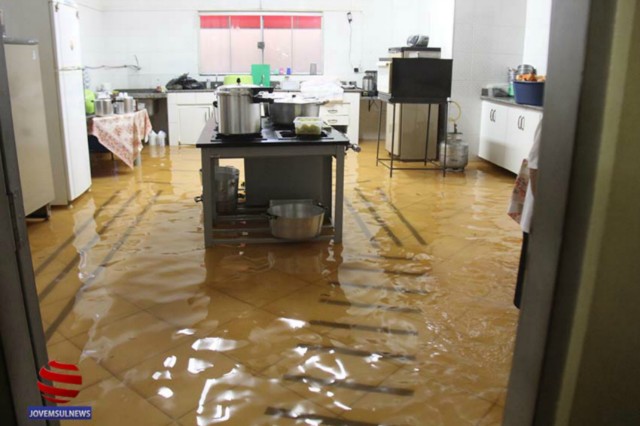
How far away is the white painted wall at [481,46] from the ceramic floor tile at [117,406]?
5.40 metres

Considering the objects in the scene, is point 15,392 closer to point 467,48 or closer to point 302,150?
point 302,150

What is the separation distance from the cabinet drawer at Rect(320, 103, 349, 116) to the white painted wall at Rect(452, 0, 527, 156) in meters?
1.69

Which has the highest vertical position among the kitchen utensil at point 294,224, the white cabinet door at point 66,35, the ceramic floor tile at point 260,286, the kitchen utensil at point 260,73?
the white cabinet door at point 66,35

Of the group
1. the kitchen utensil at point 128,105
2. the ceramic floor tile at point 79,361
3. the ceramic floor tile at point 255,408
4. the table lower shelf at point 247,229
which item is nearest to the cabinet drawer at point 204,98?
the kitchen utensil at point 128,105

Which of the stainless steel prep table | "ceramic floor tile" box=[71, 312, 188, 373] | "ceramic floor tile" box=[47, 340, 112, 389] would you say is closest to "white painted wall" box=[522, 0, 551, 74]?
the stainless steel prep table

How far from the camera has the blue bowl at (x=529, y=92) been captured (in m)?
5.23

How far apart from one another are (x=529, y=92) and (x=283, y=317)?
3.87 m

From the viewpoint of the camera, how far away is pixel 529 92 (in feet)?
17.5

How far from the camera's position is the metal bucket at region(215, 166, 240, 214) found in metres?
4.18

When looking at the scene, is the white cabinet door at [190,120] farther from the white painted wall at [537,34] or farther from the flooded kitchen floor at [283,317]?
the white painted wall at [537,34]

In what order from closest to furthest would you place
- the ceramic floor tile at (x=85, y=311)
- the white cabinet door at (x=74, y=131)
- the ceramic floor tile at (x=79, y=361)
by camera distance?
1. the ceramic floor tile at (x=79, y=361)
2. the ceramic floor tile at (x=85, y=311)
3. the white cabinet door at (x=74, y=131)

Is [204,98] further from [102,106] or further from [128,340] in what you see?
[128,340]

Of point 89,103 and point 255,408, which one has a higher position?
point 89,103

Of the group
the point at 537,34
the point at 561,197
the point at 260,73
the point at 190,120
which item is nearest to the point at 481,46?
the point at 537,34
